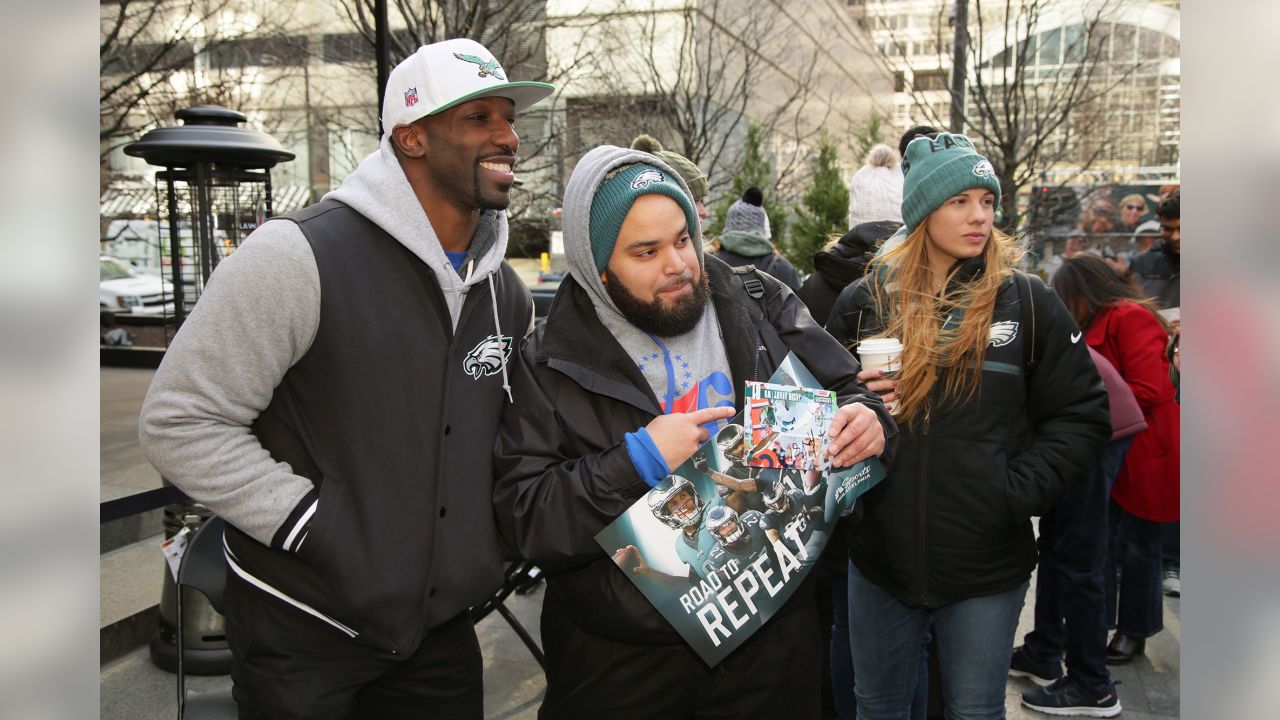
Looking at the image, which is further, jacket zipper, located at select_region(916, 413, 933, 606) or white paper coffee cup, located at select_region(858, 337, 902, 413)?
jacket zipper, located at select_region(916, 413, 933, 606)

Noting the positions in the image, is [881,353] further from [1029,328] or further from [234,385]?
[234,385]

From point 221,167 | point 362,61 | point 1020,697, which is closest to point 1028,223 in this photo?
point 362,61

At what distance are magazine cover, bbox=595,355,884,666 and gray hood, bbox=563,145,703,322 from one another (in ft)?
1.54

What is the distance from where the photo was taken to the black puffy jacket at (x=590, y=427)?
2174 mm

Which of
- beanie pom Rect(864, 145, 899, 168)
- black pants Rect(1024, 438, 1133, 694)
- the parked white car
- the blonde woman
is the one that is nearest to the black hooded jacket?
beanie pom Rect(864, 145, 899, 168)

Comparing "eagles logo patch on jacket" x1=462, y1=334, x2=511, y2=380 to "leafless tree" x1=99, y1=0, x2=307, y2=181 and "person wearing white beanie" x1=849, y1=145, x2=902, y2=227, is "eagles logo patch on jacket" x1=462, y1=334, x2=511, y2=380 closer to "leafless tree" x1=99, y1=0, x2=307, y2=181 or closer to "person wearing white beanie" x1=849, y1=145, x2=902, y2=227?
"person wearing white beanie" x1=849, y1=145, x2=902, y2=227

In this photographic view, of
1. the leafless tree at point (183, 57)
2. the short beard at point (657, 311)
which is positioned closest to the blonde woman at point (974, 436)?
the short beard at point (657, 311)

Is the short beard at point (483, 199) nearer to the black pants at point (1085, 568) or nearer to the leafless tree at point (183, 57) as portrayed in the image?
the black pants at point (1085, 568)

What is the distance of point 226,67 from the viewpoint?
38.7ft

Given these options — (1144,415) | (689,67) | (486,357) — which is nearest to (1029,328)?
(486,357)

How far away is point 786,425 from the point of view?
2.19 m

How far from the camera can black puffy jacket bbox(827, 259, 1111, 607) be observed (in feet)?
9.22
